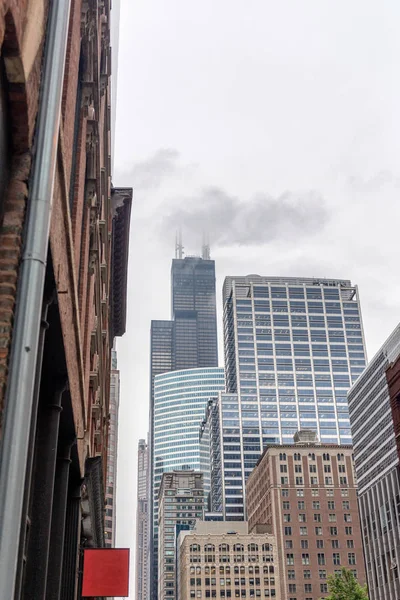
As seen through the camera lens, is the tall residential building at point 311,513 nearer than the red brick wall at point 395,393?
No

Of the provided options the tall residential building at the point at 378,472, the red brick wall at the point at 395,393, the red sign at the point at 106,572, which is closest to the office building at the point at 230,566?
the tall residential building at the point at 378,472

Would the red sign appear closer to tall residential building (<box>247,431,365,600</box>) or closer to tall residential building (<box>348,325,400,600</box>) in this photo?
tall residential building (<box>348,325,400,600</box>)

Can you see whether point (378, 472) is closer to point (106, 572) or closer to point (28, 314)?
point (106, 572)

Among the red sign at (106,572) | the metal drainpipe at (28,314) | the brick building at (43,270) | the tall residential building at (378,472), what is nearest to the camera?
the metal drainpipe at (28,314)

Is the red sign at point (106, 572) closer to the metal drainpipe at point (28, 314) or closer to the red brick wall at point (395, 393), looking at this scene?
the metal drainpipe at point (28, 314)

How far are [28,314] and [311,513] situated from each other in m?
149

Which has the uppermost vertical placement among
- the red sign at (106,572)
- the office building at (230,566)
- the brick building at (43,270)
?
the office building at (230,566)

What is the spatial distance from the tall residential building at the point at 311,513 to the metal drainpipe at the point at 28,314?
145250 mm

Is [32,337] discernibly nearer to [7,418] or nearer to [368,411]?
[7,418]

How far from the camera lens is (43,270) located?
6.57m

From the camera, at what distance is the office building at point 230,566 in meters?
140

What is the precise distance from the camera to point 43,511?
35.9 feet

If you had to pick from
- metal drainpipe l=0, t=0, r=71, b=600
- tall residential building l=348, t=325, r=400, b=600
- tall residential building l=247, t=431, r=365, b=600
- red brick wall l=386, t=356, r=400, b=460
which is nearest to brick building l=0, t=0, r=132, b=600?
metal drainpipe l=0, t=0, r=71, b=600

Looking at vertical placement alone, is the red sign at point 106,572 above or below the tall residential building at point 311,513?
below
